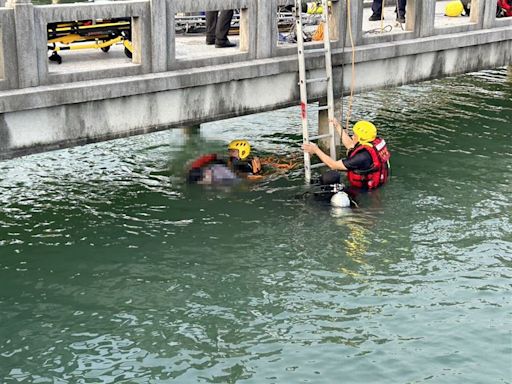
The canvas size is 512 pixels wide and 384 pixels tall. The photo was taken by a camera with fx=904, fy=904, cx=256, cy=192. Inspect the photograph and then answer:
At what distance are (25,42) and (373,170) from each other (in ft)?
17.5

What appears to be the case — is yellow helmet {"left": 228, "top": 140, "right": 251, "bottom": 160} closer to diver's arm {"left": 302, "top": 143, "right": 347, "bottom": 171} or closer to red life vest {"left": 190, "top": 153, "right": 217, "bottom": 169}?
red life vest {"left": 190, "top": 153, "right": 217, "bottom": 169}

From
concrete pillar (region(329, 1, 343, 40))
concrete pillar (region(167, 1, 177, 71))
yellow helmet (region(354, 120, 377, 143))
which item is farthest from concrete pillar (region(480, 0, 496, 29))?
concrete pillar (region(167, 1, 177, 71))

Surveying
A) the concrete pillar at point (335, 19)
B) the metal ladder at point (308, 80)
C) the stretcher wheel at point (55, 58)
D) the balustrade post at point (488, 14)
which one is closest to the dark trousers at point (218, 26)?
the metal ladder at point (308, 80)

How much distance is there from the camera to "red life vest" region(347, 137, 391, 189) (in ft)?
41.9

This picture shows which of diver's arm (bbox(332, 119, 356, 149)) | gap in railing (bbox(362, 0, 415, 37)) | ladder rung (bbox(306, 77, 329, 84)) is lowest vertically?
diver's arm (bbox(332, 119, 356, 149))

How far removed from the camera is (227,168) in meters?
13.4

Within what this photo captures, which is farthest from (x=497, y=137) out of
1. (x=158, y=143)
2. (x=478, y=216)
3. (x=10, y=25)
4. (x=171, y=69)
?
(x=10, y=25)

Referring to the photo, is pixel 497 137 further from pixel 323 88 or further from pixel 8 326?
pixel 8 326

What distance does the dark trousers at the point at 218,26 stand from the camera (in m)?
12.6

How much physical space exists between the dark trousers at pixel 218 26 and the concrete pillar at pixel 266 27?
67 cm

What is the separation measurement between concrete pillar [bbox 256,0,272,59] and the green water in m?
2.12

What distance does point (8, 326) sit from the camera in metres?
9.14

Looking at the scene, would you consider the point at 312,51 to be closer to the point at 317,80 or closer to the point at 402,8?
the point at 317,80

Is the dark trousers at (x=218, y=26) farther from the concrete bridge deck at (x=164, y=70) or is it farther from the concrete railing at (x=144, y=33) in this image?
the concrete railing at (x=144, y=33)
